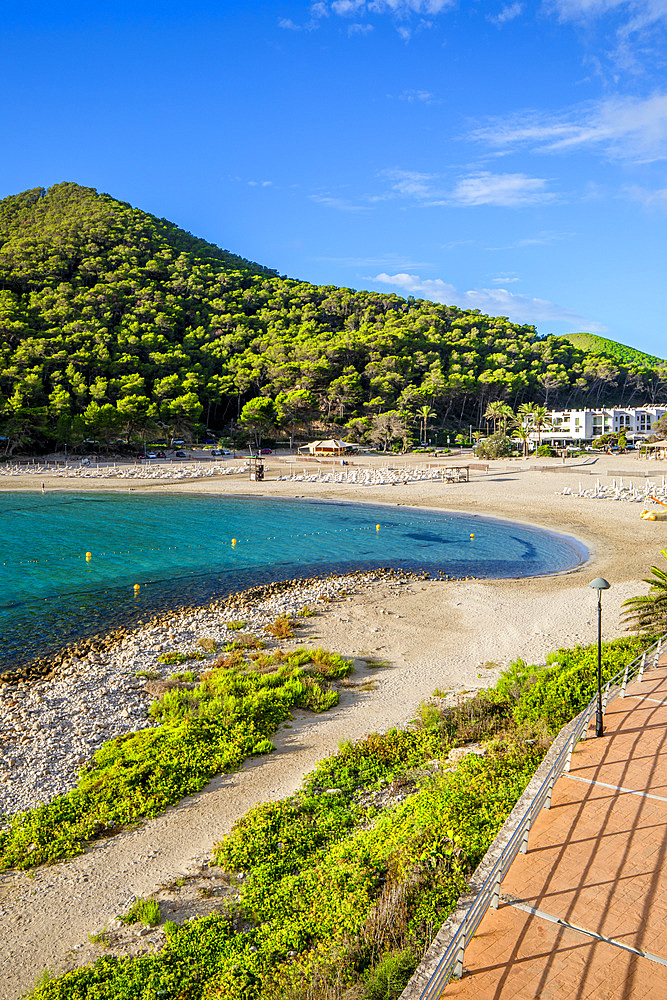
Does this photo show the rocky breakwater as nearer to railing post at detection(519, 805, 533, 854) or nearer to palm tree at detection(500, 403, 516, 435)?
railing post at detection(519, 805, 533, 854)

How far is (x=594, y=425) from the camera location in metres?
83.3

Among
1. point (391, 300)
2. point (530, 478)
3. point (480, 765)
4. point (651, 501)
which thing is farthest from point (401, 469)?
point (391, 300)

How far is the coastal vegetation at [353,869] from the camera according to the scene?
18.3 ft

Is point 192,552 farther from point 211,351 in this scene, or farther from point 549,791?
point 211,351

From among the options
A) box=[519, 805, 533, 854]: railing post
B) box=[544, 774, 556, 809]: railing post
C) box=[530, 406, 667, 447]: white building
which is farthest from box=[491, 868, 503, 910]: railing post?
box=[530, 406, 667, 447]: white building

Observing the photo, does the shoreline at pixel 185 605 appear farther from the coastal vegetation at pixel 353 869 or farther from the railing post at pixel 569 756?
the railing post at pixel 569 756

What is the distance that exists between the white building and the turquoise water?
52.5 metres

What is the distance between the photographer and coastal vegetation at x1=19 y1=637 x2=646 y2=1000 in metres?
5.58

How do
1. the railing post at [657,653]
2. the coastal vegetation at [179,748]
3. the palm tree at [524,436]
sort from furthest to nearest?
the palm tree at [524,436], the railing post at [657,653], the coastal vegetation at [179,748]

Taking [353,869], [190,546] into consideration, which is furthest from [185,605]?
[353,869]

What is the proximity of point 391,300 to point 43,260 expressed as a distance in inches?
2393

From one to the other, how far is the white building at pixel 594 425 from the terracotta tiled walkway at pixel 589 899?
255ft

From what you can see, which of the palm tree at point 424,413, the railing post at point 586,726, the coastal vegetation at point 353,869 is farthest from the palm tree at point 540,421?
the railing post at point 586,726

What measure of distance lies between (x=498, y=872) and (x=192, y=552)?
23395mm
